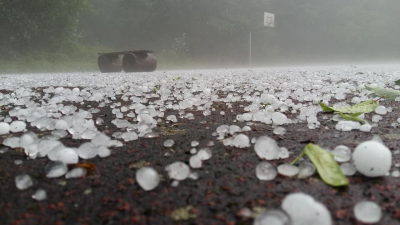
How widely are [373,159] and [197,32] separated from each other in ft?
71.5

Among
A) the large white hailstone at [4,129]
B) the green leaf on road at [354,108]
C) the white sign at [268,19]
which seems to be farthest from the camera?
the white sign at [268,19]

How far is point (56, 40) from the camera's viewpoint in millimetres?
15305

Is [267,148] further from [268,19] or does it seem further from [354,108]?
[268,19]

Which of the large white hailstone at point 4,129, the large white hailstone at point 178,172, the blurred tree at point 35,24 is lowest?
the large white hailstone at point 178,172

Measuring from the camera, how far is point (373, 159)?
650 millimetres

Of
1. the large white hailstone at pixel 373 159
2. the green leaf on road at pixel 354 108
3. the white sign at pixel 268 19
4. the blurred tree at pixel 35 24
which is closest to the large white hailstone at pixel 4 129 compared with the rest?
the large white hailstone at pixel 373 159

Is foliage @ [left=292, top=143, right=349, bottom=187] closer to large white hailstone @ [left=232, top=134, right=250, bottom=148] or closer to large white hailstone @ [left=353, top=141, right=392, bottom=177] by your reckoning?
large white hailstone @ [left=353, top=141, right=392, bottom=177]

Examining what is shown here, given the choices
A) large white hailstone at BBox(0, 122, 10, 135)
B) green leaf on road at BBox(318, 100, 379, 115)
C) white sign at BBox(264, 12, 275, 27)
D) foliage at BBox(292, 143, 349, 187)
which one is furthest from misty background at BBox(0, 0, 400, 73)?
foliage at BBox(292, 143, 349, 187)

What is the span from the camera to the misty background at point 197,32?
1395 cm

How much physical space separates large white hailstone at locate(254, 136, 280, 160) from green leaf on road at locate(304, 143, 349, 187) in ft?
0.29

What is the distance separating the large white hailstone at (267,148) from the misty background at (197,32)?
13.3 meters

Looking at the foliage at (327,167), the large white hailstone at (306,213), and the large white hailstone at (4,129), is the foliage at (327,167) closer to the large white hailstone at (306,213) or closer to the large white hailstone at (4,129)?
the large white hailstone at (306,213)

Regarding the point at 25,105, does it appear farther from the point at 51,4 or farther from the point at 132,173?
the point at 51,4

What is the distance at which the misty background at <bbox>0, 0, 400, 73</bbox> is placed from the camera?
1395cm
